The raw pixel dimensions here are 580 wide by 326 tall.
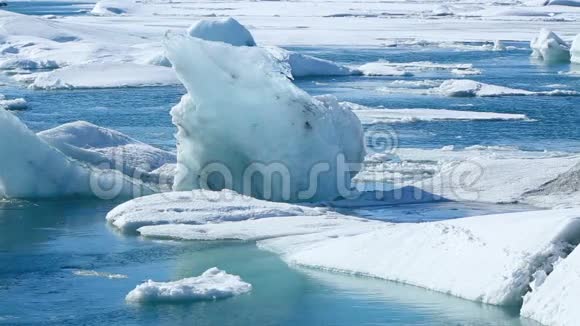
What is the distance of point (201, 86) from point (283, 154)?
1129mm

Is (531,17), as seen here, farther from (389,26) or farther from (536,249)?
(536,249)

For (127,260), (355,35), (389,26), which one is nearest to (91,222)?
(127,260)

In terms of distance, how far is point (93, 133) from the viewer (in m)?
13.9

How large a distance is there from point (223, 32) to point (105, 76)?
2.97m

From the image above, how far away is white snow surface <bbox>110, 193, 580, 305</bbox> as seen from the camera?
808 centimetres

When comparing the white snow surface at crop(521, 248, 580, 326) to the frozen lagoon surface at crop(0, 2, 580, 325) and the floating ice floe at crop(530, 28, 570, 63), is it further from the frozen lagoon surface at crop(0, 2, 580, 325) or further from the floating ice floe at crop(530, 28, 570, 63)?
the floating ice floe at crop(530, 28, 570, 63)

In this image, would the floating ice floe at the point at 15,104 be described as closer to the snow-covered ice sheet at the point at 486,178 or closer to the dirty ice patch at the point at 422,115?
the dirty ice patch at the point at 422,115

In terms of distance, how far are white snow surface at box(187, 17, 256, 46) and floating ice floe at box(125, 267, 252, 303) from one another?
54.1 feet

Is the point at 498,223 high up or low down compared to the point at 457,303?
up

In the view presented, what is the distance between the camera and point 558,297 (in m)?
7.58

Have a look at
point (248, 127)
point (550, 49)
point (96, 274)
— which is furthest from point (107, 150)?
point (550, 49)

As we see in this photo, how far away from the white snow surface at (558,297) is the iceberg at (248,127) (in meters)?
4.58

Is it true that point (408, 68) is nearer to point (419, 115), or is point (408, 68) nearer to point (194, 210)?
point (419, 115)

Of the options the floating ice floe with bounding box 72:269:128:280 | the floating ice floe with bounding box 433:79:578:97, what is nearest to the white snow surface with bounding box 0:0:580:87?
the floating ice floe with bounding box 433:79:578:97
